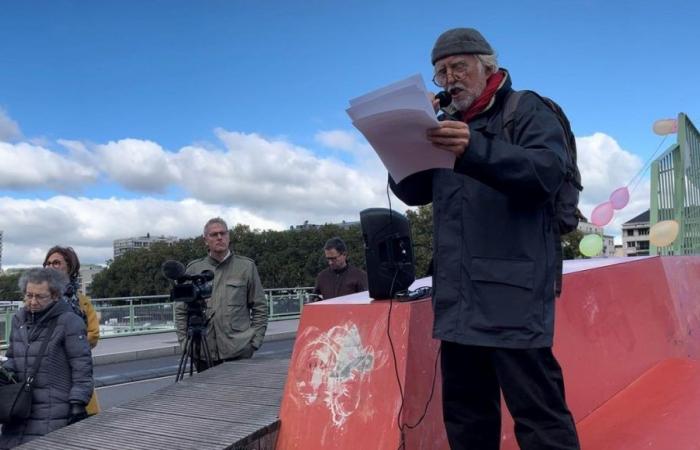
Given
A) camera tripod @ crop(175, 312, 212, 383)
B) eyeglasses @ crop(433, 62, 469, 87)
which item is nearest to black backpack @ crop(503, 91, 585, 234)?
eyeglasses @ crop(433, 62, 469, 87)

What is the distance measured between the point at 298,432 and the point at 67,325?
185cm

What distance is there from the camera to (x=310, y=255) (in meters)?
62.4

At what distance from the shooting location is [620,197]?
7.76 meters

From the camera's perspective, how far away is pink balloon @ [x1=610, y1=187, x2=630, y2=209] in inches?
303

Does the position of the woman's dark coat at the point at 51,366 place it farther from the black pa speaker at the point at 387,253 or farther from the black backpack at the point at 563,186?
the black backpack at the point at 563,186

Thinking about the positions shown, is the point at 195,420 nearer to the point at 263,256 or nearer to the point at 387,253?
the point at 387,253

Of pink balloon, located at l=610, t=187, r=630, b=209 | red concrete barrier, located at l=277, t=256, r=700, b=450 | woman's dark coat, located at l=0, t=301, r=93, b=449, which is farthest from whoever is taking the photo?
pink balloon, located at l=610, t=187, r=630, b=209

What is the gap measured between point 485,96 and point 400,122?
0.52 metres

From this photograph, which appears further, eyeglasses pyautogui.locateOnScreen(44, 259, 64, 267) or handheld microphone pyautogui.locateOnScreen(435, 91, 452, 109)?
eyeglasses pyautogui.locateOnScreen(44, 259, 64, 267)

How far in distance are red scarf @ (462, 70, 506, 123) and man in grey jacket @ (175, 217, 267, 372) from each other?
3.28m

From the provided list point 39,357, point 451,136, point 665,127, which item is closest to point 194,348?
point 39,357

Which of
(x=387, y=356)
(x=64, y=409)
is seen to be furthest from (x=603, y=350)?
(x=64, y=409)

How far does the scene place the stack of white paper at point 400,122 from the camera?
1795 millimetres

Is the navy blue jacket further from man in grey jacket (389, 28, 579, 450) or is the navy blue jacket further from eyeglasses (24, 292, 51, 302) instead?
eyeglasses (24, 292, 51, 302)
